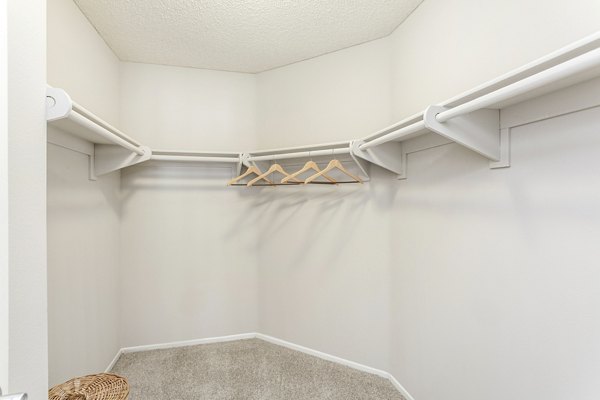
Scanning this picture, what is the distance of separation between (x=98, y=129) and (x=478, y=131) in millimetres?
1800

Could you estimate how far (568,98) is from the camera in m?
1.01

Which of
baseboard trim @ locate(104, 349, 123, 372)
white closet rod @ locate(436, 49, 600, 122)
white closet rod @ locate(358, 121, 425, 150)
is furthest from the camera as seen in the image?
Answer: baseboard trim @ locate(104, 349, 123, 372)

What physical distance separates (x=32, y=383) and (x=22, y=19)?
1046 millimetres

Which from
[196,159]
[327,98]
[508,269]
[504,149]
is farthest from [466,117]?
[196,159]

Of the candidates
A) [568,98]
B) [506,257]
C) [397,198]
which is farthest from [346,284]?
[568,98]

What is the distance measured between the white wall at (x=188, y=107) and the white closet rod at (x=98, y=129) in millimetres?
512

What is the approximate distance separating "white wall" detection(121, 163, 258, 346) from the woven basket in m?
1.10

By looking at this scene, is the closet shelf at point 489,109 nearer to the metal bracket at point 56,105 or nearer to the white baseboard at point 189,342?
the metal bracket at point 56,105

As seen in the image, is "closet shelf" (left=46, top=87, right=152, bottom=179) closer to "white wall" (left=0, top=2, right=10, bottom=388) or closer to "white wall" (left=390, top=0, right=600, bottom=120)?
"white wall" (left=0, top=2, right=10, bottom=388)

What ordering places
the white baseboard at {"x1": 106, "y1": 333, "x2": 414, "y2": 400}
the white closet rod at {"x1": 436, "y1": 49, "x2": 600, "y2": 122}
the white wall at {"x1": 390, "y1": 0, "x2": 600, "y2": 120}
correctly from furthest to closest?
1. the white baseboard at {"x1": 106, "y1": 333, "x2": 414, "y2": 400}
2. the white wall at {"x1": 390, "y1": 0, "x2": 600, "y2": 120}
3. the white closet rod at {"x1": 436, "y1": 49, "x2": 600, "y2": 122}

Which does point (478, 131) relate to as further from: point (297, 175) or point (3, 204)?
point (3, 204)

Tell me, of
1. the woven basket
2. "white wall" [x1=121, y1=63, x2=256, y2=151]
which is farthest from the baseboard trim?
"white wall" [x1=121, y1=63, x2=256, y2=151]

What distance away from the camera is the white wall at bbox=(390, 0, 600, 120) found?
104cm

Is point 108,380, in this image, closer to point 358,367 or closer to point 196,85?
point 358,367
